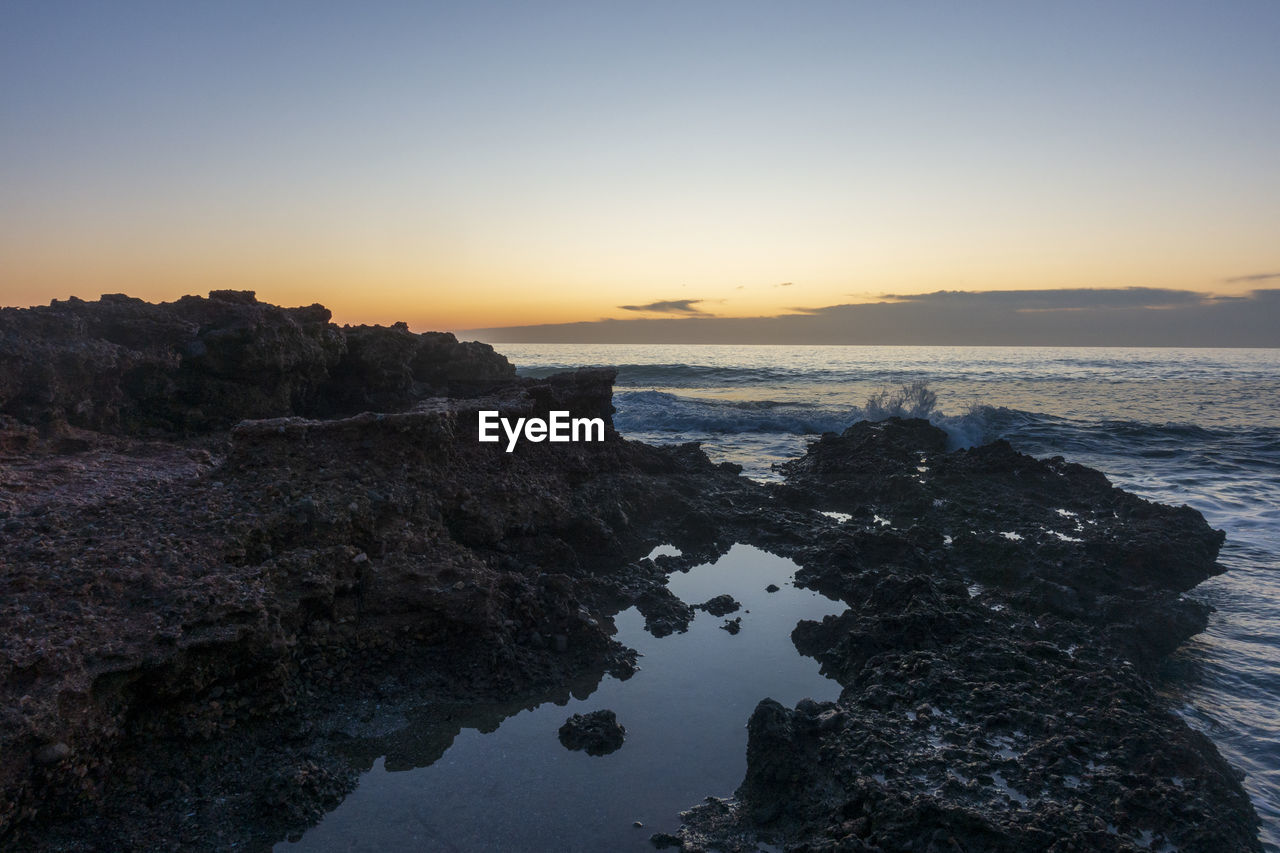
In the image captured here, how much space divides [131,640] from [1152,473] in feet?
59.7

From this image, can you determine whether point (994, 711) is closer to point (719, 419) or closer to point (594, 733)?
point (594, 733)

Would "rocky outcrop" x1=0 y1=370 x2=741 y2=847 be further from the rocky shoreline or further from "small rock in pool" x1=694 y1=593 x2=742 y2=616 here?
"small rock in pool" x1=694 y1=593 x2=742 y2=616

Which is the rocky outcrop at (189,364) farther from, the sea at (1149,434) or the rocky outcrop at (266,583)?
the sea at (1149,434)

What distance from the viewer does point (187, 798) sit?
3639mm

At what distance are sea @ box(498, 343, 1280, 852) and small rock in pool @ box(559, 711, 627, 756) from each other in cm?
371

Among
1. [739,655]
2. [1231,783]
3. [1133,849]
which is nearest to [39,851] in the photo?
[739,655]

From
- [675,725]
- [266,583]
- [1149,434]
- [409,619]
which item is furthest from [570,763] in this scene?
[1149,434]

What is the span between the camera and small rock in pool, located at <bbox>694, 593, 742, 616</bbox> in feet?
22.1

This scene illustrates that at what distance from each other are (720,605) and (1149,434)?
19.0 metres

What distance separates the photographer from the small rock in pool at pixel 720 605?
22.1ft

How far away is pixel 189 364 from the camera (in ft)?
26.2

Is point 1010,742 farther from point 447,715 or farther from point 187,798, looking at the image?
point 187,798

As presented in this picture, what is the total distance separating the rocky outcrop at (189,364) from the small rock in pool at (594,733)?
19.5 ft

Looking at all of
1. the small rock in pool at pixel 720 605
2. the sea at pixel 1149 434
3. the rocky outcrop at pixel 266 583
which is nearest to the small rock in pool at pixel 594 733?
the rocky outcrop at pixel 266 583
